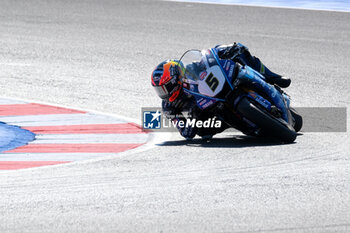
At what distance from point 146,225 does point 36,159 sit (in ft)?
7.89

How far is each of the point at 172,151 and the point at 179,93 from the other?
0.73 m

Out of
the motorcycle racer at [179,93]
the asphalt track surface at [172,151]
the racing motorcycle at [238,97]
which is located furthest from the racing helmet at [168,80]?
the asphalt track surface at [172,151]

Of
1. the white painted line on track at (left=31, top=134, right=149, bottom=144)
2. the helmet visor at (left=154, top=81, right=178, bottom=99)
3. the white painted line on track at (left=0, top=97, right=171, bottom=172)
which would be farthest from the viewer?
the white painted line on track at (left=31, top=134, right=149, bottom=144)

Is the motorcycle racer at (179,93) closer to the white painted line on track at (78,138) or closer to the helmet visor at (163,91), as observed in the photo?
the helmet visor at (163,91)

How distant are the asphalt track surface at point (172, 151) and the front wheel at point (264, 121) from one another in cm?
13

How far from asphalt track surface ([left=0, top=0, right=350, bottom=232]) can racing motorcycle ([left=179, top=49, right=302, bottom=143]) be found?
0.62ft

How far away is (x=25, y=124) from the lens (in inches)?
336

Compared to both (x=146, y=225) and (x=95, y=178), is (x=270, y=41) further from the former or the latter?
(x=146, y=225)

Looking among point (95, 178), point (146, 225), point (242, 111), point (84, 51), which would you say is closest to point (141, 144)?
point (242, 111)

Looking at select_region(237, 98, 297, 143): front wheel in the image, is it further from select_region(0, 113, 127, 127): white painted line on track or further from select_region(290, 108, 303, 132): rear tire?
select_region(0, 113, 127, 127): white painted line on track

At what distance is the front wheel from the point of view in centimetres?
731

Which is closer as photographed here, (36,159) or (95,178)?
(95,178)

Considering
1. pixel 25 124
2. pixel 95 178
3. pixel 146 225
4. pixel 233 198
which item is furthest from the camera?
pixel 25 124

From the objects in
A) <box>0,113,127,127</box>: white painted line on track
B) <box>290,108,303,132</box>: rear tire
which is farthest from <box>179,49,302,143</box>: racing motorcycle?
<box>0,113,127,127</box>: white painted line on track
